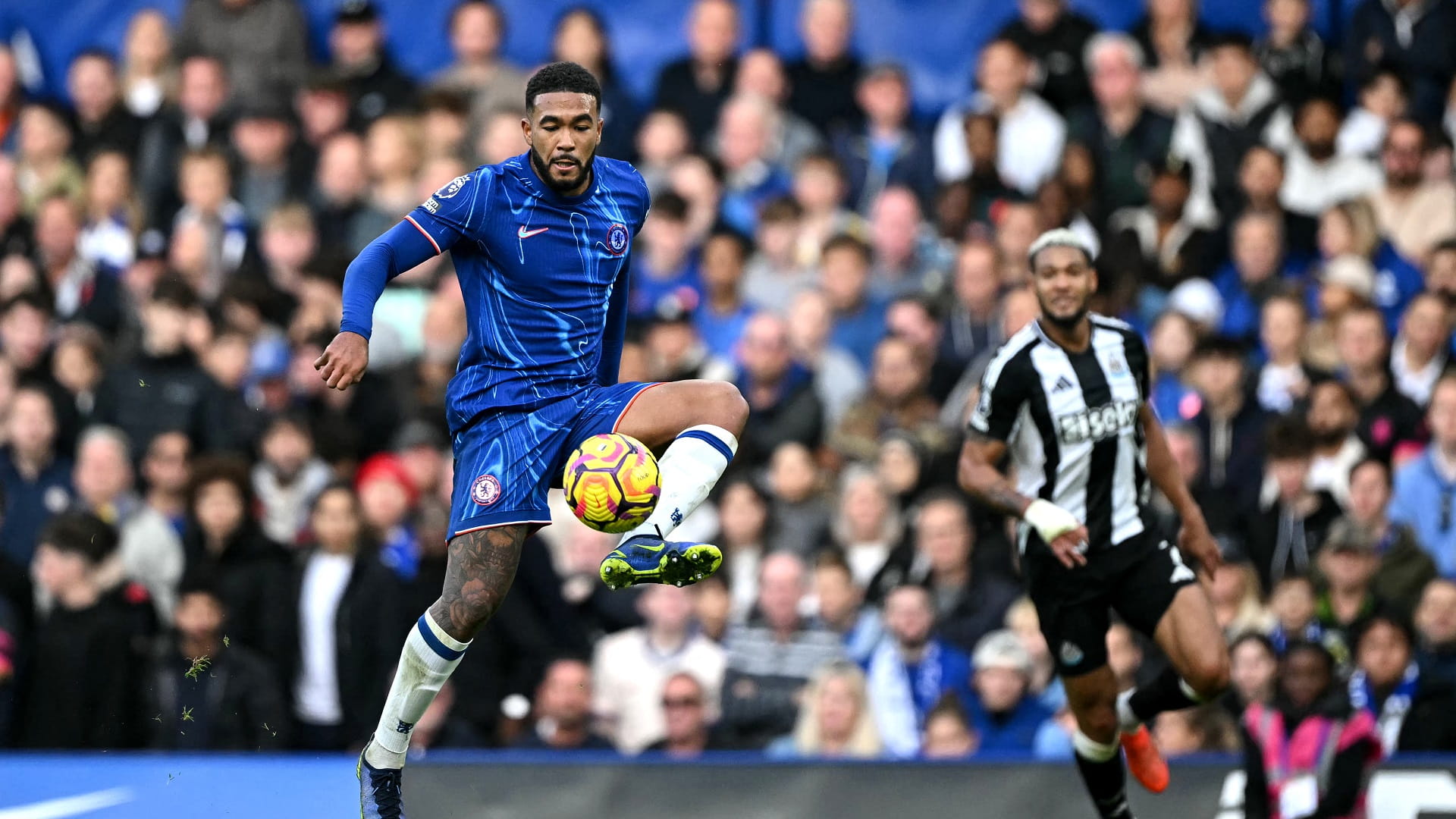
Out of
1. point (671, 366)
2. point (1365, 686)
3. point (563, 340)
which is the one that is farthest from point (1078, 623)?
point (671, 366)

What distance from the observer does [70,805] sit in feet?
31.3

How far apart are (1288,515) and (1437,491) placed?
0.80 meters

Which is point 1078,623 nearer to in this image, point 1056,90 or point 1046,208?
point 1046,208

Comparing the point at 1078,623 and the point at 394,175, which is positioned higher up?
the point at 394,175

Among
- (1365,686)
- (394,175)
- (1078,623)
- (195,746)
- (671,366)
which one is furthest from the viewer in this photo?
(394,175)

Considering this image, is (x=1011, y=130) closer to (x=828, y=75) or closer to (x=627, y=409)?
(x=828, y=75)

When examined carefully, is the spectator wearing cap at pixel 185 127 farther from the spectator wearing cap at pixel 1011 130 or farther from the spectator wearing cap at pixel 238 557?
the spectator wearing cap at pixel 1011 130

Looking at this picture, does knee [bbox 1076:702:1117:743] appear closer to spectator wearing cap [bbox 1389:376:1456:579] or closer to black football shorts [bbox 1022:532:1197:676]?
black football shorts [bbox 1022:532:1197:676]

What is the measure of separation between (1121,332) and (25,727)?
20.2ft

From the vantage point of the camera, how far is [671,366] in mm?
11914

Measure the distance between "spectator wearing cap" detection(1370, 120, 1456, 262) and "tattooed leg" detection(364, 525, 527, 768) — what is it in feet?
22.8

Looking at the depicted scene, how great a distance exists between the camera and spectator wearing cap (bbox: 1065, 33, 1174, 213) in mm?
12648

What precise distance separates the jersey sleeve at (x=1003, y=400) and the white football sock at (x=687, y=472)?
159 centimetres

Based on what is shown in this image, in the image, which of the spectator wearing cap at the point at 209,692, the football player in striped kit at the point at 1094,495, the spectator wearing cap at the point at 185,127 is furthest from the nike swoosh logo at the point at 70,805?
the spectator wearing cap at the point at 185,127
